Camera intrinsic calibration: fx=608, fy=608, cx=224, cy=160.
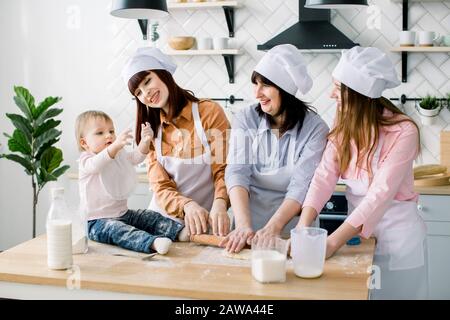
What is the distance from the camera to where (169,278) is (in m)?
1.58

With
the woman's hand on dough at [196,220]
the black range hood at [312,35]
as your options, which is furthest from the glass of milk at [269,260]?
the black range hood at [312,35]

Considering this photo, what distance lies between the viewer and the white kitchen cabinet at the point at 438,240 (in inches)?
135

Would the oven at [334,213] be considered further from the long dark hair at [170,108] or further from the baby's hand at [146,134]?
the baby's hand at [146,134]

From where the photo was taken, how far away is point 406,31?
3717mm

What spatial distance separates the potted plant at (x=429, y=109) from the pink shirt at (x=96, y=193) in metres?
2.39

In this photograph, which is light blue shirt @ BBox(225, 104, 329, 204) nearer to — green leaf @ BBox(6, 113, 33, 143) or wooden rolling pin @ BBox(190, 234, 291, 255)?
wooden rolling pin @ BBox(190, 234, 291, 255)

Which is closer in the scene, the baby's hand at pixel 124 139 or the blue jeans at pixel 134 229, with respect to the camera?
the blue jeans at pixel 134 229

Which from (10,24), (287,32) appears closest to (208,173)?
(287,32)

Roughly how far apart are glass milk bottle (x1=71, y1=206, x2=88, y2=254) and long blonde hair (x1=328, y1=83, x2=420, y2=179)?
84cm

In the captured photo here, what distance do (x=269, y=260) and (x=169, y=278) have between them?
265 mm

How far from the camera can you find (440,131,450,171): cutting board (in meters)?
3.72

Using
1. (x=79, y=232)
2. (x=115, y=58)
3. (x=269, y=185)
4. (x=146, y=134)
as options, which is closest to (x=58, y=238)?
(x=79, y=232)

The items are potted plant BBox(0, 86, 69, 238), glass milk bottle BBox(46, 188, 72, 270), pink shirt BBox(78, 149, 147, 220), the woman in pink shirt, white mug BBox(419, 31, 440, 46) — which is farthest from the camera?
potted plant BBox(0, 86, 69, 238)

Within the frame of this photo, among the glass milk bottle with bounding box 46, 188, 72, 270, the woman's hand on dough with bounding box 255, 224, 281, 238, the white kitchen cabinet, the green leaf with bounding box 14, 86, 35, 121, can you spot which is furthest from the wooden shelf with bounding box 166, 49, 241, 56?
the glass milk bottle with bounding box 46, 188, 72, 270
